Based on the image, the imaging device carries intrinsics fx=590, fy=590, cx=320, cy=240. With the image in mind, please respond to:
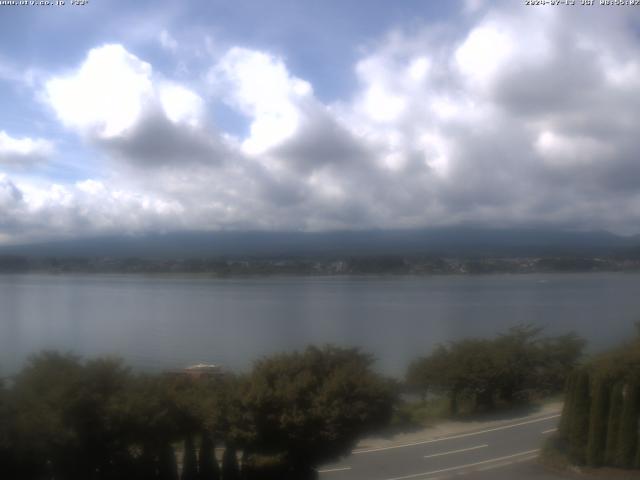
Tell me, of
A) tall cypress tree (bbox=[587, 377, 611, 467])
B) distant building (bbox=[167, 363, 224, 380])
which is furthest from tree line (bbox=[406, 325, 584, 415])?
distant building (bbox=[167, 363, 224, 380])

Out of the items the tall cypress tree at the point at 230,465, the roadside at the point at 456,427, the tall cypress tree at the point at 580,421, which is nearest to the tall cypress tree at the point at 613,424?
the tall cypress tree at the point at 580,421

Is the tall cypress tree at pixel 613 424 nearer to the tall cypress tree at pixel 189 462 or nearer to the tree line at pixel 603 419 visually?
the tree line at pixel 603 419

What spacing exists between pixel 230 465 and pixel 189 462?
809 mm

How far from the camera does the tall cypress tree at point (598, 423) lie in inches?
454

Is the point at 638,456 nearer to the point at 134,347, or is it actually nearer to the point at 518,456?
the point at 518,456

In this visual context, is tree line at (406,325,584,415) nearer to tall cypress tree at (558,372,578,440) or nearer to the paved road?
the paved road

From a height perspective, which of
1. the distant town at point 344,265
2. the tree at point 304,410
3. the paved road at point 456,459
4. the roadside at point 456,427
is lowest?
the roadside at point 456,427

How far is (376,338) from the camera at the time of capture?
29.9m

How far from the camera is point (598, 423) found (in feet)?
38.3

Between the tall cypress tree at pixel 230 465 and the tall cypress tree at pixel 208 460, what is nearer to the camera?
the tall cypress tree at pixel 208 460

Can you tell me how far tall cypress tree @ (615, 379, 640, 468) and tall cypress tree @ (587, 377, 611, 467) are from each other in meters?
0.30

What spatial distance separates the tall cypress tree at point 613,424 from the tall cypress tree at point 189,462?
7.86 metres

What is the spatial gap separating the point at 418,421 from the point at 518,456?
5.03 m

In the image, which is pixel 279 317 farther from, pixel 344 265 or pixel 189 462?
pixel 189 462
